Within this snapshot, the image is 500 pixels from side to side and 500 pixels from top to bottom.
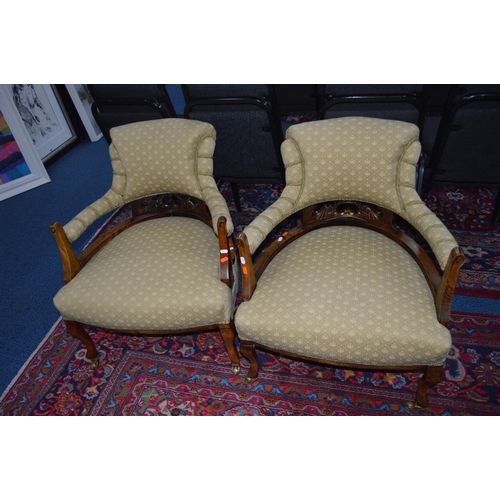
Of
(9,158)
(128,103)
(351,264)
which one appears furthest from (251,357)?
(9,158)

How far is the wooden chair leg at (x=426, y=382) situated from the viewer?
1.47 metres

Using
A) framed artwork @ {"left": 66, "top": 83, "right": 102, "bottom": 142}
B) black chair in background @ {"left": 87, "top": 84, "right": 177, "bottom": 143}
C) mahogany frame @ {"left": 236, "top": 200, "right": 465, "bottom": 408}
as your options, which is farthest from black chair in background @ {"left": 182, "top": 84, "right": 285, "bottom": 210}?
framed artwork @ {"left": 66, "top": 83, "right": 102, "bottom": 142}

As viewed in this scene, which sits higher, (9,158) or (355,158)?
(355,158)

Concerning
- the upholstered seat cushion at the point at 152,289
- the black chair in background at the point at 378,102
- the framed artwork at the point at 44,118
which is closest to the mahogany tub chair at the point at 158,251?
the upholstered seat cushion at the point at 152,289

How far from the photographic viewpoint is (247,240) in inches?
62.1

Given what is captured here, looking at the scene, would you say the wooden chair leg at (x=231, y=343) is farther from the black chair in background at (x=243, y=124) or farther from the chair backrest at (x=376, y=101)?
the chair backrest at (x=376, y=101)

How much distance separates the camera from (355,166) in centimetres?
168

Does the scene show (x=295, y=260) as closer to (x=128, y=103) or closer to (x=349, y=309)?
(x=349, y=309)

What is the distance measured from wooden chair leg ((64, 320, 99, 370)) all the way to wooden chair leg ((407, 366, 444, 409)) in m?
1.49

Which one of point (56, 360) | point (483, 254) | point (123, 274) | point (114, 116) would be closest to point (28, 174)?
point (114, 116)

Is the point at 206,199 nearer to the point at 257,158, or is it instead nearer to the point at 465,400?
the point at 257,158

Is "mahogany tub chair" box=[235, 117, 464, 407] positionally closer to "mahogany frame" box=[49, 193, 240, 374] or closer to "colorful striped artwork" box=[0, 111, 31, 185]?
"mahogany frame" box=[49, 193, 240, 374]

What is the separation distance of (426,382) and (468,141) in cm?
124

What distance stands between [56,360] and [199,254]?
3.26ft
